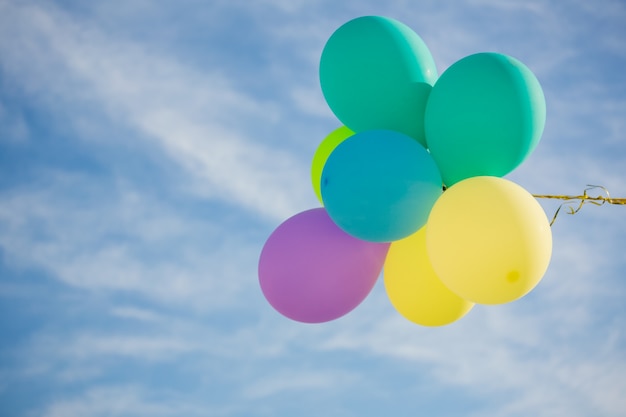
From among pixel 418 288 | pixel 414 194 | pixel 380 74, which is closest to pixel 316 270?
pixel 418 288

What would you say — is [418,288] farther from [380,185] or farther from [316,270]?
[380,185]

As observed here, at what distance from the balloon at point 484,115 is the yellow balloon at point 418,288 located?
0.51m

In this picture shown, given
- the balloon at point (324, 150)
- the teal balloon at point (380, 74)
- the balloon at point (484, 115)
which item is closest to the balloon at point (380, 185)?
the balloon at point (484, 115)

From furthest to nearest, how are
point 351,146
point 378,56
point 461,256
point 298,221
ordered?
1. point 298,221
2. point 378,56
3. point 351,146
4. point 461,256

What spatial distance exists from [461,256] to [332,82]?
1.27 m

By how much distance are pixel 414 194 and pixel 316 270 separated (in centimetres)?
74

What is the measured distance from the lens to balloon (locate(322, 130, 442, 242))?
319 centimetres

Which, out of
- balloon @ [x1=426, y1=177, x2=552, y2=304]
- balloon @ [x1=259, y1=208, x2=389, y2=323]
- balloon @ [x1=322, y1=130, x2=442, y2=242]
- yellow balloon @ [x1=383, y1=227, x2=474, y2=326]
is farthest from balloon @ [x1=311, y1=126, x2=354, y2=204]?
balloon @ [x1=426, y1=177, x2=552, y2=304]

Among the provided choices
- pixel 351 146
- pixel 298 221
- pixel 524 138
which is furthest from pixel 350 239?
pixel 524 138

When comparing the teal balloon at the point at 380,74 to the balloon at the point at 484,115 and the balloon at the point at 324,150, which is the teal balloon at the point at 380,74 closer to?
the balloon at the point at 484,115

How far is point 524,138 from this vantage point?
3318 mm

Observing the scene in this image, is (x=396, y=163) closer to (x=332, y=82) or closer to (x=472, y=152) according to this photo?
(x=472, y=152)

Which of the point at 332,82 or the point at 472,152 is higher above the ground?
the point at 332,82

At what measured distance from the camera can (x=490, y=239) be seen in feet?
9.95
